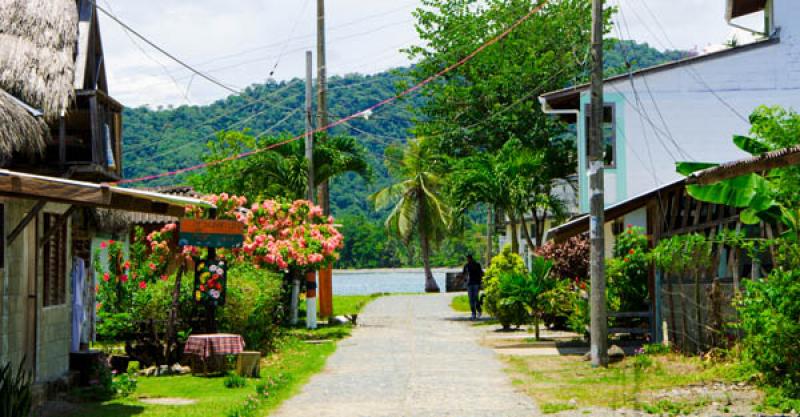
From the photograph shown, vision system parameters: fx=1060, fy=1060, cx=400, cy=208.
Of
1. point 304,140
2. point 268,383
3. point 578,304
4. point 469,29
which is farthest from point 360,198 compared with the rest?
point 268,383

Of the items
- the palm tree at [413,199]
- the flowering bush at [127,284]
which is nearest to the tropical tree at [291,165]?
the flowering bush at [127,284]

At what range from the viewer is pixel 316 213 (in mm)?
28500

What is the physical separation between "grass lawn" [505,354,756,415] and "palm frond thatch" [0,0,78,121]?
841 centimetres

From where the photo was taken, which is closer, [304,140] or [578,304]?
[578,304]

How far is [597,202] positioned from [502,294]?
28.3 feet

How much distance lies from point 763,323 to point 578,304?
8631 millimetres

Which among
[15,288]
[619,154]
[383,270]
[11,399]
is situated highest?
[619,154]

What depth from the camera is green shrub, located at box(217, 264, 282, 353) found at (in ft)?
65.0

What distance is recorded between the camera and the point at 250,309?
66.2 ft

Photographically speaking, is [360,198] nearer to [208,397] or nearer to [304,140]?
[304,140]

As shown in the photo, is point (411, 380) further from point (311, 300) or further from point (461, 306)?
point (461, 306)

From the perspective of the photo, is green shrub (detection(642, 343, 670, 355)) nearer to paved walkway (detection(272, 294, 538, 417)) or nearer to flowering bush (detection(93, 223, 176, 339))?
paved walkway (detection(272, 294, 538, 417))

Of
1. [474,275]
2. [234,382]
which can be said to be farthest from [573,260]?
[234,382]

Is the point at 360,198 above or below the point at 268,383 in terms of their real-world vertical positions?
above
